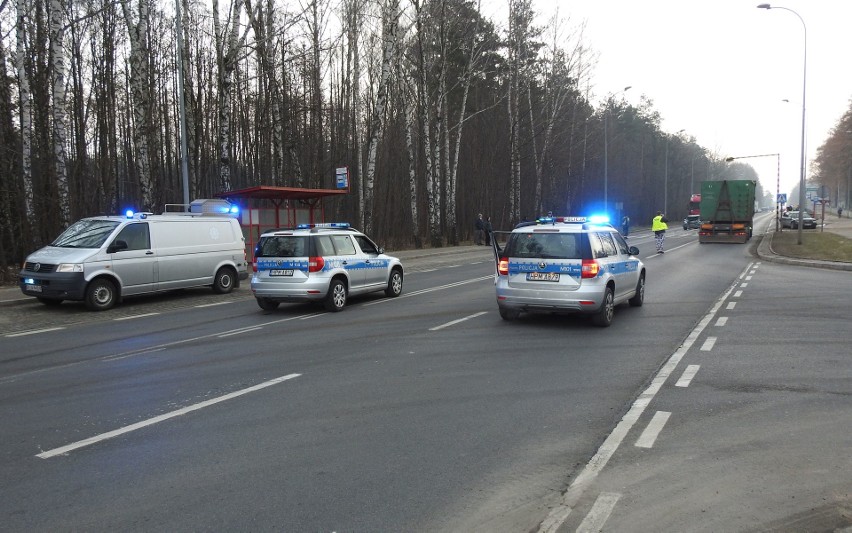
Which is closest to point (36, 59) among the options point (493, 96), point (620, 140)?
point (493, 96)

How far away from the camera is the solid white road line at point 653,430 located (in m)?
4.94

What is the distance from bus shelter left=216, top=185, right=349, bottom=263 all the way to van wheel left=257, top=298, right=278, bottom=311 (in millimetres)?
8741

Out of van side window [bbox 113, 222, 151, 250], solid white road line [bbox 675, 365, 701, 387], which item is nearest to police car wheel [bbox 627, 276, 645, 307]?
solid white road line [bbox 675, 365, 701, 387]

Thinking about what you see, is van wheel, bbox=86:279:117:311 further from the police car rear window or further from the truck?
the truck

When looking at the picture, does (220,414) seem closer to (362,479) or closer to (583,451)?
(362,479)

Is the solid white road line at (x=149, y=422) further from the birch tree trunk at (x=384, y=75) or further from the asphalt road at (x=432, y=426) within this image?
the birch tree trunk at (x=384, y=75)

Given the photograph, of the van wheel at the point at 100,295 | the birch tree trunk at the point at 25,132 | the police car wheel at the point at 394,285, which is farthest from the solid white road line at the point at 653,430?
the birch tree trunk at the point at 25,132

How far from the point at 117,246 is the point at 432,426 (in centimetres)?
1095

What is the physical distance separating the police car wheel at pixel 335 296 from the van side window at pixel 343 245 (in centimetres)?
68

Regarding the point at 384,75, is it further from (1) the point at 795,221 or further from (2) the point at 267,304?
(1) the point at 795,221

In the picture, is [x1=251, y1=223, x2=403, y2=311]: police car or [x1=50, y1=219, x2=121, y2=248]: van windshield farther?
[x1=50, y1=219, x2=121, y2=248]: van windshield

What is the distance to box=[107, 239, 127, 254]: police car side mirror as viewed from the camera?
44.8 feet

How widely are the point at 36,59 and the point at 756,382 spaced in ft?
81.6

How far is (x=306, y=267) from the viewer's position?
12320 mm
